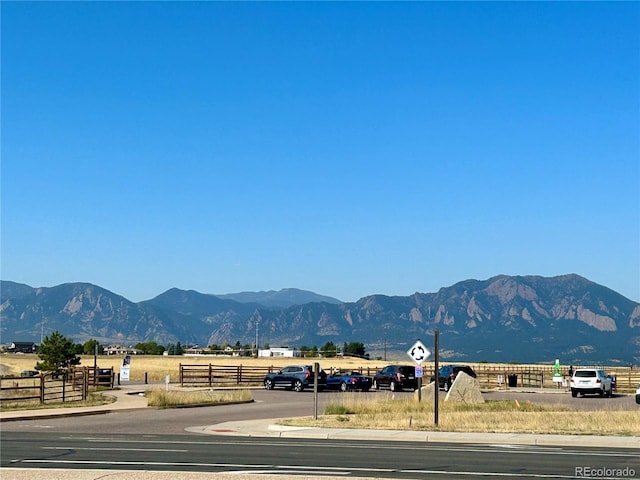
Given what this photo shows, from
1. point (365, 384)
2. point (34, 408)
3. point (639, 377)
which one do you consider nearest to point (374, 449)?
point (34, 408)

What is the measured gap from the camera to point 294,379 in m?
54.5

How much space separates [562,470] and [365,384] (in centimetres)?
3754

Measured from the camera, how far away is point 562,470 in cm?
1675

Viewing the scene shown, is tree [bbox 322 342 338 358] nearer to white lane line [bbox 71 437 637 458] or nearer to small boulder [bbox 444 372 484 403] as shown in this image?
small boulder [bbox 444 372 484 403]

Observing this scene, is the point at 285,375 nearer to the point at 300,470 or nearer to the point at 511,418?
the point at 511,418

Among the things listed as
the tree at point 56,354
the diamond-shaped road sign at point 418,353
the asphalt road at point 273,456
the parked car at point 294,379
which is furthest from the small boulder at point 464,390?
the tree at point 56,354

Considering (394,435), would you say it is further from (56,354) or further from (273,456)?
(56,354)

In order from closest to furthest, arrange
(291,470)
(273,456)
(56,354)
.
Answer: (291,470) < (273,456) < (56,354)

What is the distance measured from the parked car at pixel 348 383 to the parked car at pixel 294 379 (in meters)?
0.51

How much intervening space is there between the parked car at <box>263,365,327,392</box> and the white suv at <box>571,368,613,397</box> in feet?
45.7

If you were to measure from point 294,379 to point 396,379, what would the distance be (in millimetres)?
6166

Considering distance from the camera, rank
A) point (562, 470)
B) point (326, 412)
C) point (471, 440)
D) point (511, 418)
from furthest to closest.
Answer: point (326, 412) < point (511, 418) < point (471, 440) < point (562, 470)

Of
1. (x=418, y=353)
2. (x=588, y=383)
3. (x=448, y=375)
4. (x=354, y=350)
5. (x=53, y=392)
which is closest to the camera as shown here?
(x=418, y=353)

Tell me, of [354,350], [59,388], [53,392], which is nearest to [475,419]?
[53,392]
